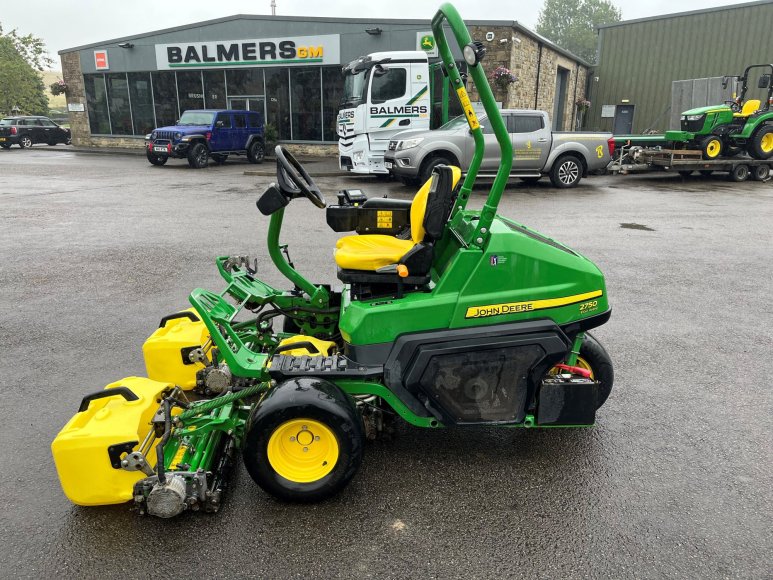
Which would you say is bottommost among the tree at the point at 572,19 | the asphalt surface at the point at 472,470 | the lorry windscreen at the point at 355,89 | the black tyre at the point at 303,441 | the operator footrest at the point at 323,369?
the asphalt surface at the point at 472,470

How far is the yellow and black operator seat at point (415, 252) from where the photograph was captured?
3.19 metres

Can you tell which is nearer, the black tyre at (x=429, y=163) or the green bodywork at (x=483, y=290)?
the green bodywork at (x=483, y=290)

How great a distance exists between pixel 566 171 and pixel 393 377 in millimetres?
13141

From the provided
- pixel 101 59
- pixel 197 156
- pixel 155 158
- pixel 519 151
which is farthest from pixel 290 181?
pixel 101 59

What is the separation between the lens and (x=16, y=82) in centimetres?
4212

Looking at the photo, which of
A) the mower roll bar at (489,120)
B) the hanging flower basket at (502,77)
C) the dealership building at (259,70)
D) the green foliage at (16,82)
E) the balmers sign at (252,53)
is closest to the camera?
the mower roll bar at (489,120)

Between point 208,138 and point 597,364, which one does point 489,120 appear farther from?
point 208,138

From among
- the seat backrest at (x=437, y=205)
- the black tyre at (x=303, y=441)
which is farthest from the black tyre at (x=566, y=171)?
the black tyre at (x=303, y=441)

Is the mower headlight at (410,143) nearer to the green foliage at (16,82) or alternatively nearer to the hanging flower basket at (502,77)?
the hanging flower basket at (502,77)

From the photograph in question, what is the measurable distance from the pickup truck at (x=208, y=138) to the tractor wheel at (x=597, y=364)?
61.0 ft

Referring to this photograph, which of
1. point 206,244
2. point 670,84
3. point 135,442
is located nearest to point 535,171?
point 206,244

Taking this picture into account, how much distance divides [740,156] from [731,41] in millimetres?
12112

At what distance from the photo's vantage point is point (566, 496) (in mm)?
3045

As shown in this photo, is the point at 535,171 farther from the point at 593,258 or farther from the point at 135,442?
the point at 135,442
